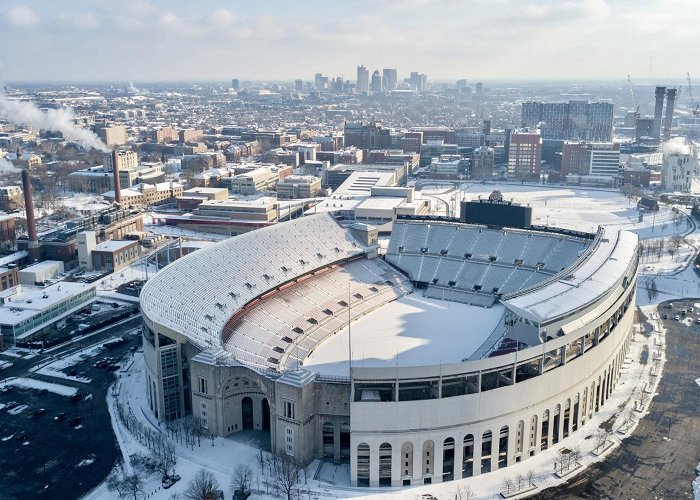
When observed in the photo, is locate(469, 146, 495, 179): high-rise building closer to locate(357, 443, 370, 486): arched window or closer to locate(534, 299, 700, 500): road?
locate(534, 299, 700, 500): road

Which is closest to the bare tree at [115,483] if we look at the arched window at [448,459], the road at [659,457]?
the arched window at [448,459]

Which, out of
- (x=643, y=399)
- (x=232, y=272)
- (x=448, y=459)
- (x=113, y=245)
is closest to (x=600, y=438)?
(x=643, y=399)

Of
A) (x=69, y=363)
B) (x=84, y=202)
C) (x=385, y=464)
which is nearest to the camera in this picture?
(x=385, y=464)

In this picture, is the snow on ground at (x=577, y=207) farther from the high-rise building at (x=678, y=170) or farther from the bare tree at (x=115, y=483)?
the bare tree at (x=115, y=483)

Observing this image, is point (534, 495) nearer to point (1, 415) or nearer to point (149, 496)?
point (149, 496)

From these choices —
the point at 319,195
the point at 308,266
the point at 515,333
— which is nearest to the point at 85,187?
the point at 319,195

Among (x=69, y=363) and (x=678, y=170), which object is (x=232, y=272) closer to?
(x=69, y=363)
